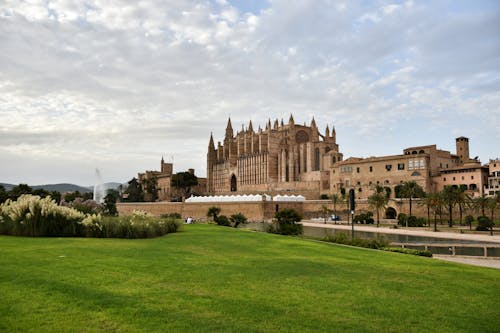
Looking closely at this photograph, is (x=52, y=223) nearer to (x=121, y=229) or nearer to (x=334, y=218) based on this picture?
(x=121, y=229)

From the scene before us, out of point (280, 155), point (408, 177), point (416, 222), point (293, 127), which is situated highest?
point (293, 127)

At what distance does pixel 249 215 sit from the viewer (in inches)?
2566

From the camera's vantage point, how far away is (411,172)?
63.6 m

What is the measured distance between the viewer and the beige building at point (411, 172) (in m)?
60.7

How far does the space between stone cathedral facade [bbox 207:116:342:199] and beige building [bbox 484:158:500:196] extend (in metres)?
26.2

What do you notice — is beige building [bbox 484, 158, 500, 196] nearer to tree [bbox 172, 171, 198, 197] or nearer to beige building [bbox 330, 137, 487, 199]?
beige building [bbox 330, 137, 487, 199]

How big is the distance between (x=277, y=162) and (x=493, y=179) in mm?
44064

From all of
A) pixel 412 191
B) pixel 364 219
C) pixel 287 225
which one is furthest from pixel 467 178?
pixel 287 225

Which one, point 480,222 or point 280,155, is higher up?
point 280,155

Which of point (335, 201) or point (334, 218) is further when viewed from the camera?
point (335, 201)

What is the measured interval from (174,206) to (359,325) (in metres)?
72.1

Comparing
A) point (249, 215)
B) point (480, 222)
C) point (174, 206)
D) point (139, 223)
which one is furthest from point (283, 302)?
point (174, 206)

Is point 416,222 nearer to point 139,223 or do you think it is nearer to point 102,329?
point 139,223

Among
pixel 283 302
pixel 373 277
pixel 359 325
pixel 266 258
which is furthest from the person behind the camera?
pixel 266 258
